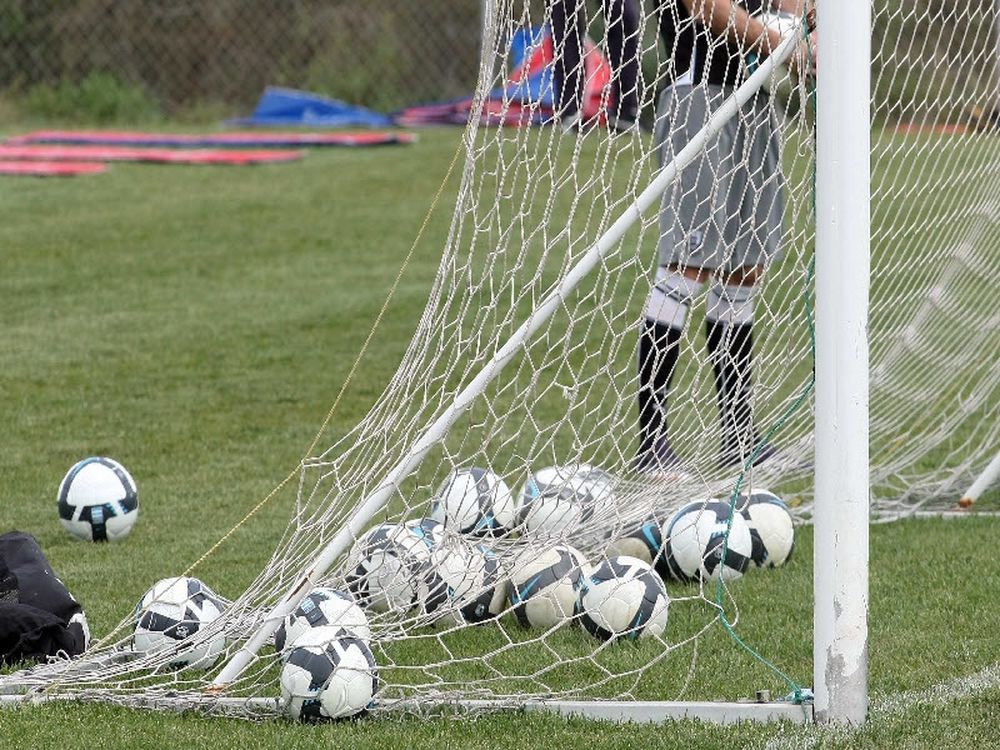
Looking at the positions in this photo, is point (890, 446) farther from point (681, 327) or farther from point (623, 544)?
point (623, 544)

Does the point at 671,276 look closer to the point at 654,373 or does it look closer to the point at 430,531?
the point at 654,373

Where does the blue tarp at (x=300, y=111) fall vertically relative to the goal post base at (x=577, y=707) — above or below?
above

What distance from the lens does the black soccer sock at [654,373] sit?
4.90 meters

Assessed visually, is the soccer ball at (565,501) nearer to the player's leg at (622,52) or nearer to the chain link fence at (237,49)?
the player's leg at (622,52)

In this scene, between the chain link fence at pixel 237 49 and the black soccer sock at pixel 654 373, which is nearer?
the black soccer sock at pixel 654 373

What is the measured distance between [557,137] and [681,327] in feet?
2.50

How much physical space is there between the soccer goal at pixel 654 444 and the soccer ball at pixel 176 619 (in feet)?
0.04

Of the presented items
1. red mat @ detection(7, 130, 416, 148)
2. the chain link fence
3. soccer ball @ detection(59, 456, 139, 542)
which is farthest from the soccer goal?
the chain link fence

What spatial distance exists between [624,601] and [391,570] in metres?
0.56

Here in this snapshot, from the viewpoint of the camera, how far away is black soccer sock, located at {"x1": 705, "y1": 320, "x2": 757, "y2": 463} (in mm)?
4586

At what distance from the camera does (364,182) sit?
1283 centimetres

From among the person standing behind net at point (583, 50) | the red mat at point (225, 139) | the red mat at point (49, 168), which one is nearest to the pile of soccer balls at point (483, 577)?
the person standing behind net at point (583, 50)

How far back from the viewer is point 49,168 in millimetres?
13133

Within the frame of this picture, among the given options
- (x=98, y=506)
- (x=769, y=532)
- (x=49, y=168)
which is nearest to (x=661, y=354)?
(x=769, y=532)
